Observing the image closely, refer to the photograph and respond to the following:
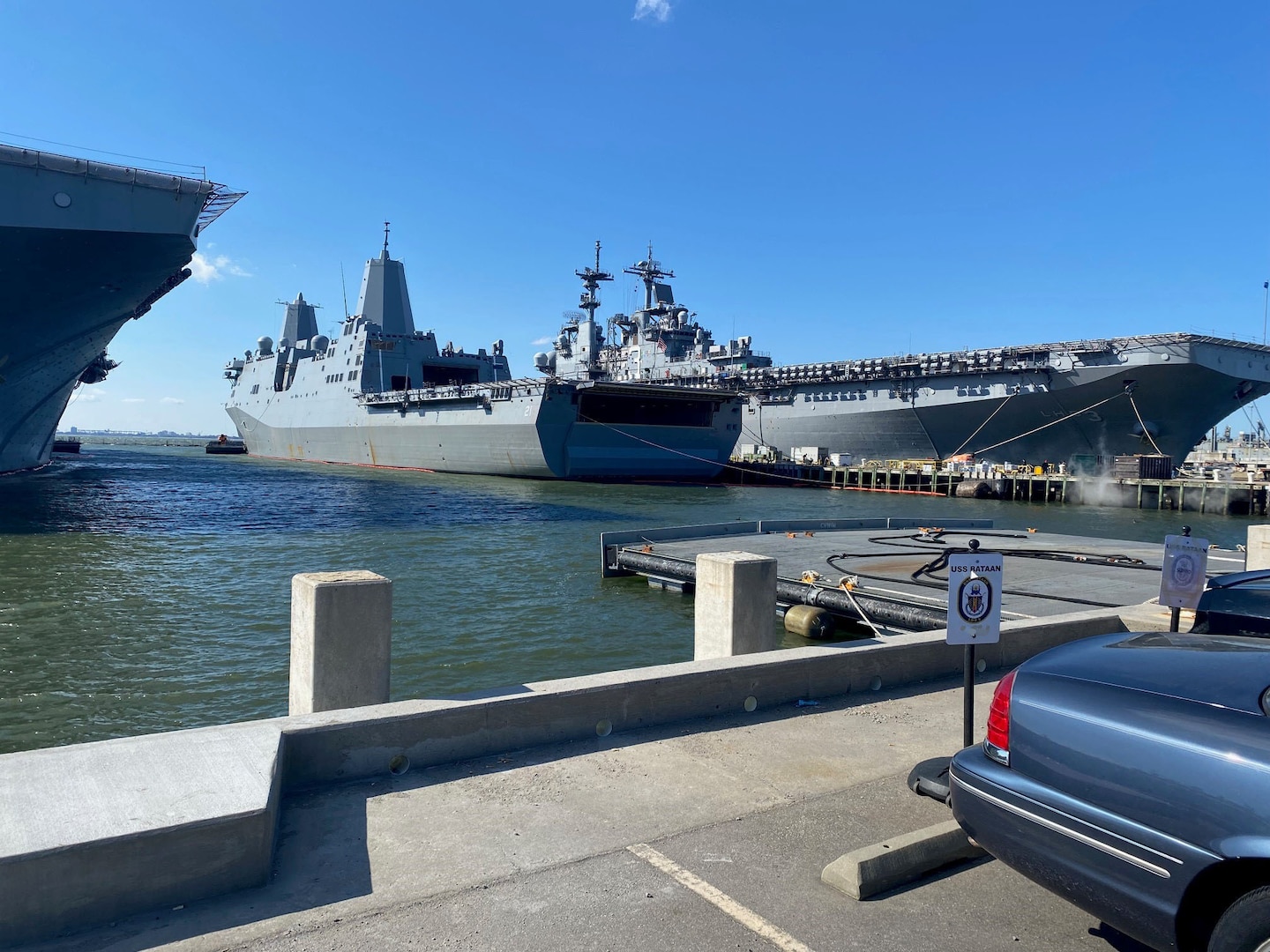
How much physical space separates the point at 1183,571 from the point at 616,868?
16.7 feet

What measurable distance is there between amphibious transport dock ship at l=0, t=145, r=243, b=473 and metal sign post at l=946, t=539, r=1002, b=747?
23595 mm

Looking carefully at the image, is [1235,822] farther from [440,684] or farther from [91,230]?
[91,230]

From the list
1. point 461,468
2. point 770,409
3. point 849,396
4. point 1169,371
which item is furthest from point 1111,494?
point 461,468

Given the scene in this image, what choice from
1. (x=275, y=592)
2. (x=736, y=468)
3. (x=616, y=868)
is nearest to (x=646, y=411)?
(x=736, y=468)

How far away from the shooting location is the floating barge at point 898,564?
33.5ft

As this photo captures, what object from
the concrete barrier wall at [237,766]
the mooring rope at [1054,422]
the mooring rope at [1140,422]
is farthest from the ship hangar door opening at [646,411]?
the concrete barrier wall at [237,766]

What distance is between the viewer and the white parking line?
302 cm

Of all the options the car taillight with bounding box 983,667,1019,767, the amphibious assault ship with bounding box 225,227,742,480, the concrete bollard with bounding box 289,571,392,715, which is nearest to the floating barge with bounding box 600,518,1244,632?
the concrete bollard with bounding box 289,571,392,715

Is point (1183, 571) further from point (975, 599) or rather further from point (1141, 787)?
point (1141, 787)

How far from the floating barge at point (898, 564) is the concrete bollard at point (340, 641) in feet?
19.3

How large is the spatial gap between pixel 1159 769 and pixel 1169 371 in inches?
1827

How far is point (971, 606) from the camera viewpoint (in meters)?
4.43

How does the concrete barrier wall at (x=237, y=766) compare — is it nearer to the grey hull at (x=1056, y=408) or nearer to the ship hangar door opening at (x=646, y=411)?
the ship hangar door opening at (x=646, y=411)

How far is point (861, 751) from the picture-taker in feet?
16.6
